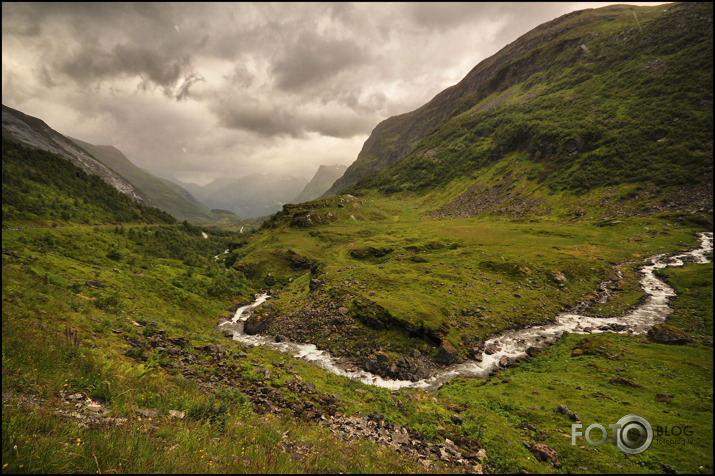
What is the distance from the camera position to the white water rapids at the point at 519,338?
977 inches

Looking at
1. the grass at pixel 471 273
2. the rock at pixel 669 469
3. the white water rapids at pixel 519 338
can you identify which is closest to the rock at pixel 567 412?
the rock at pixel 669 469

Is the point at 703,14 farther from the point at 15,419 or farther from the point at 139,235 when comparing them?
the point at 139,235

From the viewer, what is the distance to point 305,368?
22.1 metres

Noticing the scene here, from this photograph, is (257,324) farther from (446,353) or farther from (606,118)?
(606,118)

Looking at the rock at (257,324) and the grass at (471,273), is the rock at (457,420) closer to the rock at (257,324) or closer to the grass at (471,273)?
the grass at (471,273)

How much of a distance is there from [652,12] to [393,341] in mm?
298430

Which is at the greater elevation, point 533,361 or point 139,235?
point 139,235

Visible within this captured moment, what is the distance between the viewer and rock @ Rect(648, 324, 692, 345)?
24.6 metres

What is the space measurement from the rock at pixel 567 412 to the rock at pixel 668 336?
732 inches

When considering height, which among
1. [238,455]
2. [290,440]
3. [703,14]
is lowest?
[290,440]

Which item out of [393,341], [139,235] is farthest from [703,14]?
[139,235]

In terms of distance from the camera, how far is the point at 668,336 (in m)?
24.9

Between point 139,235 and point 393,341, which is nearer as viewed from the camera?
point 393,341

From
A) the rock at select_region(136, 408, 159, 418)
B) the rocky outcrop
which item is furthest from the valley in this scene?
the rocky outcrop
